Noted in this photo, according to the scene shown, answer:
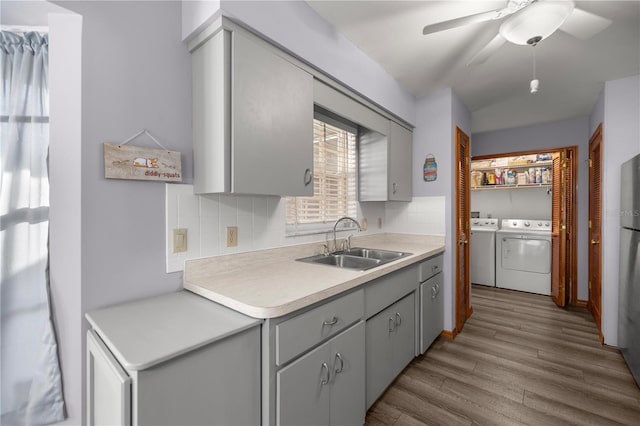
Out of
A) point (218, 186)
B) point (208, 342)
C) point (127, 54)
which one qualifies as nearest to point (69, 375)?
point (208, 342)

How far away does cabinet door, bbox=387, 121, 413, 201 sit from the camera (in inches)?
103

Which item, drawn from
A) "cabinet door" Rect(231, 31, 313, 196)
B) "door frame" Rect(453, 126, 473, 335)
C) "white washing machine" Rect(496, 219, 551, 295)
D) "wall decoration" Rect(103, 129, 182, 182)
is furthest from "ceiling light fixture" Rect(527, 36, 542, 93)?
"white washing machine" Rect(496, 219, 551, 295)

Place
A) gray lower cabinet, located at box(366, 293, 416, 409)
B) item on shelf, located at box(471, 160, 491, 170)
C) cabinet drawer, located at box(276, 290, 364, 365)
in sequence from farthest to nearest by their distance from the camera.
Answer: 1. item on shelf, located at box(471, 160, 491, 170)
2. gray lower cabinet, located at box(366, 293, 416, 409)
3. cabinet drawer, located at box(276, 290, 364, 365)

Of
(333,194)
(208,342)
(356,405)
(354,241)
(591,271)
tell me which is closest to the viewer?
(208,342)

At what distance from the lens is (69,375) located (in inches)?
47.0

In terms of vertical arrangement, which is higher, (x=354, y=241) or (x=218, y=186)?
(x=218, y=186)

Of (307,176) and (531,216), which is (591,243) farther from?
(307,176)

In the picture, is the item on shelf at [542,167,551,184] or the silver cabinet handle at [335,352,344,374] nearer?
the silver cabinet handle at [335,352,344,374]

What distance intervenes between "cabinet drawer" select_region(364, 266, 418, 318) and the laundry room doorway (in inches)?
91.9

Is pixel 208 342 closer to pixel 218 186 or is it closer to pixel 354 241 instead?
pixel 218 186

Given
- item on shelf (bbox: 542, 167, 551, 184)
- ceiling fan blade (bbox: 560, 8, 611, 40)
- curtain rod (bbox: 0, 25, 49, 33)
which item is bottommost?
item on shelf (bbox: 542, 167, 551, 184)

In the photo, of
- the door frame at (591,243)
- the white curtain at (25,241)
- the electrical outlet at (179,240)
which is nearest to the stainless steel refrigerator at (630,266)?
the door frame at (591,243)

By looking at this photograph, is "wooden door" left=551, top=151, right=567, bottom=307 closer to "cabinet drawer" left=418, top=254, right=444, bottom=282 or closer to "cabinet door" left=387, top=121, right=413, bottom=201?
"cabinet drawer" left=418, top=254, right=444, bottom=282

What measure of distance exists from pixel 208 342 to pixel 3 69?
1.38 metres
